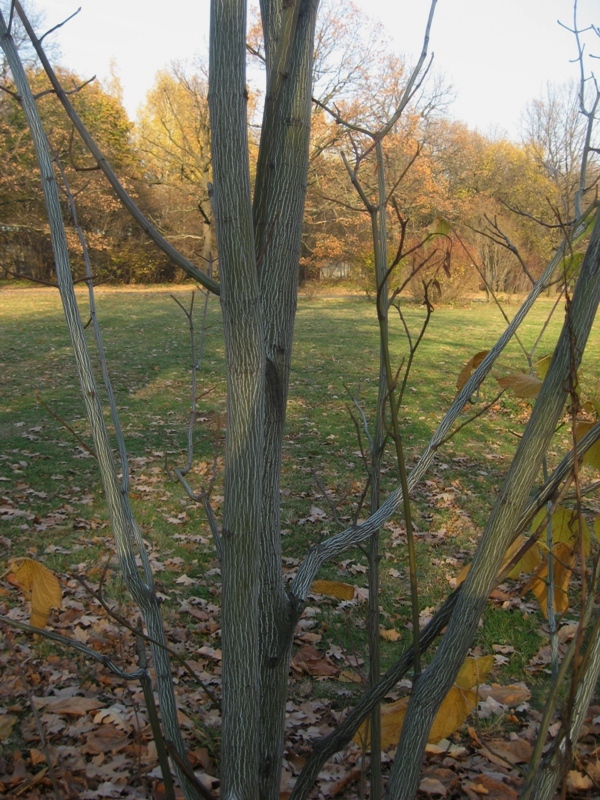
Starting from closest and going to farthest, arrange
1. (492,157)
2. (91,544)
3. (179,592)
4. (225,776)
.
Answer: (225,776)
(179,592)
(91,544)
(492,157)

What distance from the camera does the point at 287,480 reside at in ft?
19.7

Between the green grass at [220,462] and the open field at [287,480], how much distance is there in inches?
0.7

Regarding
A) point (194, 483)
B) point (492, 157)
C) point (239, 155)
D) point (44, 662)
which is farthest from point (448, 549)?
point (492, 157)

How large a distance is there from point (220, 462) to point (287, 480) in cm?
71

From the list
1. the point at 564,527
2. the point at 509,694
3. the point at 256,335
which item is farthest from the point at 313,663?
the point at 256,335

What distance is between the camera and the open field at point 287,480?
3.78 m

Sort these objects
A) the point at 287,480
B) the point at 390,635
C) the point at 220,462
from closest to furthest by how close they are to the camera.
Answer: the point at 390,635, the point at 287,480, the point at 220,462

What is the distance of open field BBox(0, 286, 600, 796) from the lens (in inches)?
149

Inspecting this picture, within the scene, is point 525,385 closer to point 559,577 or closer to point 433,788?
point 559,577

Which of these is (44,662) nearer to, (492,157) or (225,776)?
(225,776)

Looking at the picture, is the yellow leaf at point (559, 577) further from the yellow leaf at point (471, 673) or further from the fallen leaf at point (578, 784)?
the fallen leaf at point (578, 784)

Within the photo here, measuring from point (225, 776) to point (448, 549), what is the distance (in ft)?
12.0

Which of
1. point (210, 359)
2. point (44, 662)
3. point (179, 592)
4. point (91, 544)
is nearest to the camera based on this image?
point (44, 662)

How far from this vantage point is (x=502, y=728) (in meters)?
2.86
